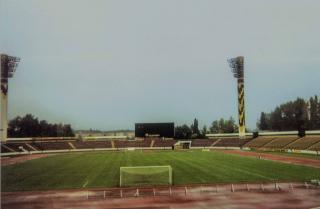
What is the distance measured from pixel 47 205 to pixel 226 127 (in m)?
165

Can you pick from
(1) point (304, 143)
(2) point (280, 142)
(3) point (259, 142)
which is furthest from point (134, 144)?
(1) point (304, 143)

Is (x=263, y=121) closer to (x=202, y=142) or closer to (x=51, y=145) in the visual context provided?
(x=202, y=142)

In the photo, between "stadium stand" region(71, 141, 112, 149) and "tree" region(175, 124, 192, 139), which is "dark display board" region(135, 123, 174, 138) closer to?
"stadium stand" region(71, 141, 112, 149)

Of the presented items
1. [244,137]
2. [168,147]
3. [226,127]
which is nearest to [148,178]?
[244,137]

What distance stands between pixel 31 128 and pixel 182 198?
353 ft

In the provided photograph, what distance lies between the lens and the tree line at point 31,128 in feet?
400

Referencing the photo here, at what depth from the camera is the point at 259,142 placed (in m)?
103

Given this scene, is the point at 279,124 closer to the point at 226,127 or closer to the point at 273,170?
the point at 226,127

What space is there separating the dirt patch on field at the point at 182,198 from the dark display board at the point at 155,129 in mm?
90201

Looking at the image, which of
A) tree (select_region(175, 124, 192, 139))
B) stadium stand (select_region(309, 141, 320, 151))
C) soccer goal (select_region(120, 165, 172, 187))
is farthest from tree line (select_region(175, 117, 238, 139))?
soccer goal (select_region(120, 165, 172, 187))

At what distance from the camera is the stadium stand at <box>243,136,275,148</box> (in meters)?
101

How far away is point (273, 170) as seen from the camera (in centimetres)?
4791

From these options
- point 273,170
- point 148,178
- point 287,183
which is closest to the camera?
point 287,183

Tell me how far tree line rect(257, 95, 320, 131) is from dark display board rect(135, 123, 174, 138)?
146 feet
